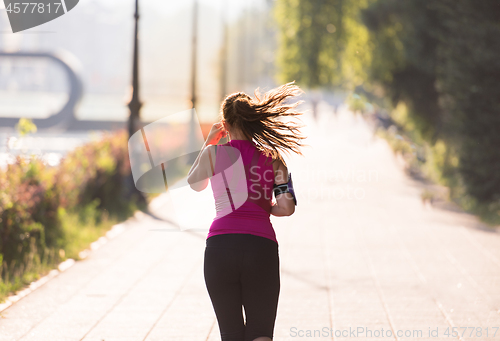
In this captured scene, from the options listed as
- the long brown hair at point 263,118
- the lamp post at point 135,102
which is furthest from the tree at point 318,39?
the long brown hair at point 263,118

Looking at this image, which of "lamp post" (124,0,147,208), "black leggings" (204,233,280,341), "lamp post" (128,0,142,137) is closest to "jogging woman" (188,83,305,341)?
"black leggings" (204,233,280,341)

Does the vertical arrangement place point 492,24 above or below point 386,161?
above

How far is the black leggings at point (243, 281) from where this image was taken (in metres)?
3.33

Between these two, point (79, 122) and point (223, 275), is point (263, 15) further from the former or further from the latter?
point (223, 275)

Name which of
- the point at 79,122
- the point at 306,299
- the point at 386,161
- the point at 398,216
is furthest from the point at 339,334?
the point at 79,122

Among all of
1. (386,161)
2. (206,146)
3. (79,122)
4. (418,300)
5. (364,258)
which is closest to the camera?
(206,146)

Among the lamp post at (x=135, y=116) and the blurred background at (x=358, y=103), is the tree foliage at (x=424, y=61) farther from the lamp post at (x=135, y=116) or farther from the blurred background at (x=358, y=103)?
the lamp post at (x=135, y=116)

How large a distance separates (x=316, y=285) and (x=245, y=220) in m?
4.01

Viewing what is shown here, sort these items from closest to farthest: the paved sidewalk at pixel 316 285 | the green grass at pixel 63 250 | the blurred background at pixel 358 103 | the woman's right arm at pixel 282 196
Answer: the woman's right arm at pixel 282 196 < the paved sidewalk at pixel 316 285 < the green grass at pixel 63 250 < the blurred background at pixel 358 103

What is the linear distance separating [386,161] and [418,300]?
783 inches

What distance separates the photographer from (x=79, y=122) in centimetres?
4469

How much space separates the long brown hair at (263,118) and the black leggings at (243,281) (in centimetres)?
52

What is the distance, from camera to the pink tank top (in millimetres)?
3383

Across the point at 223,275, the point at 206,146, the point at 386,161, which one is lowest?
the point at 386,161
